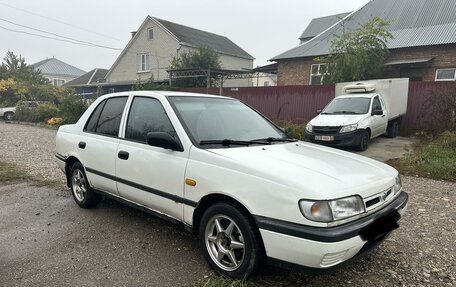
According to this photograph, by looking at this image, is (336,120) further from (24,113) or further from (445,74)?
(24,113)

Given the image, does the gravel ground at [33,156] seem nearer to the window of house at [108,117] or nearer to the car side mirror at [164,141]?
the window of house at [108,117]

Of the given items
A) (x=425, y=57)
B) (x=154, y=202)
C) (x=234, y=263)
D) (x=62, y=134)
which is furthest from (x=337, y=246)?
(x=425, y=57)

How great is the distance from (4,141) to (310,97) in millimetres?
12196

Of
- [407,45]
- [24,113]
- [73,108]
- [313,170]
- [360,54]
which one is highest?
[407,45]

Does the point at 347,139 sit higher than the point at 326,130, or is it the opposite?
the point at 326,130

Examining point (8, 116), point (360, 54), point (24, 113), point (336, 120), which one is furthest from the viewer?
point (8, 116)

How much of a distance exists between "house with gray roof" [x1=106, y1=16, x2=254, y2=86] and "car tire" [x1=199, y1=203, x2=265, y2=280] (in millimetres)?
25796

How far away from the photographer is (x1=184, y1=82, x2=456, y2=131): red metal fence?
39.6ft

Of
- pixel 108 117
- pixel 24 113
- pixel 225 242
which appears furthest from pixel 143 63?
pixel 225 242

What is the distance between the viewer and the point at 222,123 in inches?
141

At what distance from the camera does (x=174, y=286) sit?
9.32 feet

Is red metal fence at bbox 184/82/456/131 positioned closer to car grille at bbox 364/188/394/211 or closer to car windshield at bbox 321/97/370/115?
car windshield at bbox 321/97/370/115

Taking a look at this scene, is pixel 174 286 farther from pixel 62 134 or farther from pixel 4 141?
pixel 4 141

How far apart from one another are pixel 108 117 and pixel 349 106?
8269 millimetres
